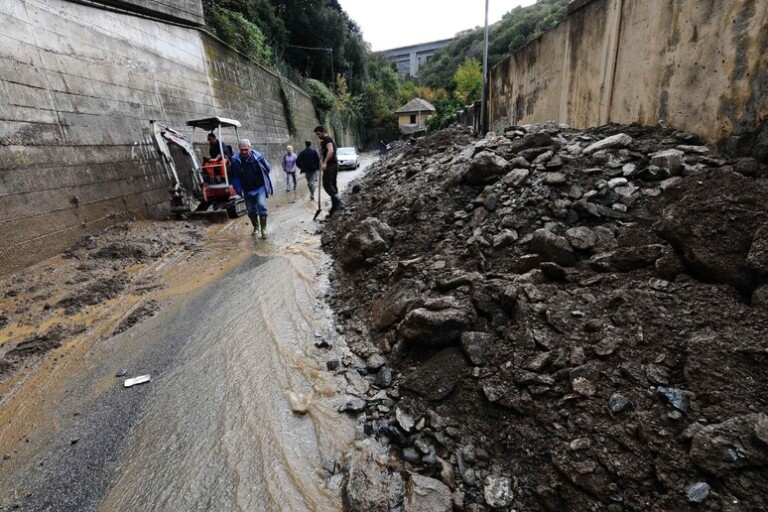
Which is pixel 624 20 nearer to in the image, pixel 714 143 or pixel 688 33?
pixel 688 33

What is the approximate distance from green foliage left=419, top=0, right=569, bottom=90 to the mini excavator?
24.4 m

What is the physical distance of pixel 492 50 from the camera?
3844 cm

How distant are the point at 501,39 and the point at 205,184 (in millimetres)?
39262

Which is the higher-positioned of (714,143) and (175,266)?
(714,143)

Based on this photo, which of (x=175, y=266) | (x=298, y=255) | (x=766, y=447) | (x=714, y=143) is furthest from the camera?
(x=298, y=255)

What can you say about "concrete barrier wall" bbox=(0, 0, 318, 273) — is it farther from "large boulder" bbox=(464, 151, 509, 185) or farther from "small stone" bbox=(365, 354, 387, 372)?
"large boulder" bbox=(464, 151, 509, 185)

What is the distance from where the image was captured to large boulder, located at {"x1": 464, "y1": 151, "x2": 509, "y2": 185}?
4.29 m

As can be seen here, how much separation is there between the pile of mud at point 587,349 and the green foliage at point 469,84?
70.4ft

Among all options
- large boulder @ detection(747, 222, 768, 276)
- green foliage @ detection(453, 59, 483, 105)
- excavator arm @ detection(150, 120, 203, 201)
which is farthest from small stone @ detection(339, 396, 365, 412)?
green foliage @ detection(453, 59, 483, 105)

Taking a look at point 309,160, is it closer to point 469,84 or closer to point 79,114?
point 79,114

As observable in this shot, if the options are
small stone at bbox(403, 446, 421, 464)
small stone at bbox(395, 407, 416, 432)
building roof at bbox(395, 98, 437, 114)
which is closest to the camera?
small stone at bbox(403, 446, 421, 464)

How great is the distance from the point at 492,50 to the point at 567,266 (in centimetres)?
4295

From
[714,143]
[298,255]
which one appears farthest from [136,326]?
[714,143]

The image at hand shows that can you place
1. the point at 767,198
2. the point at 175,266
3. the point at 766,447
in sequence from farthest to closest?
the point at 175,266 → the point at 767,198 → the point at 766,447
